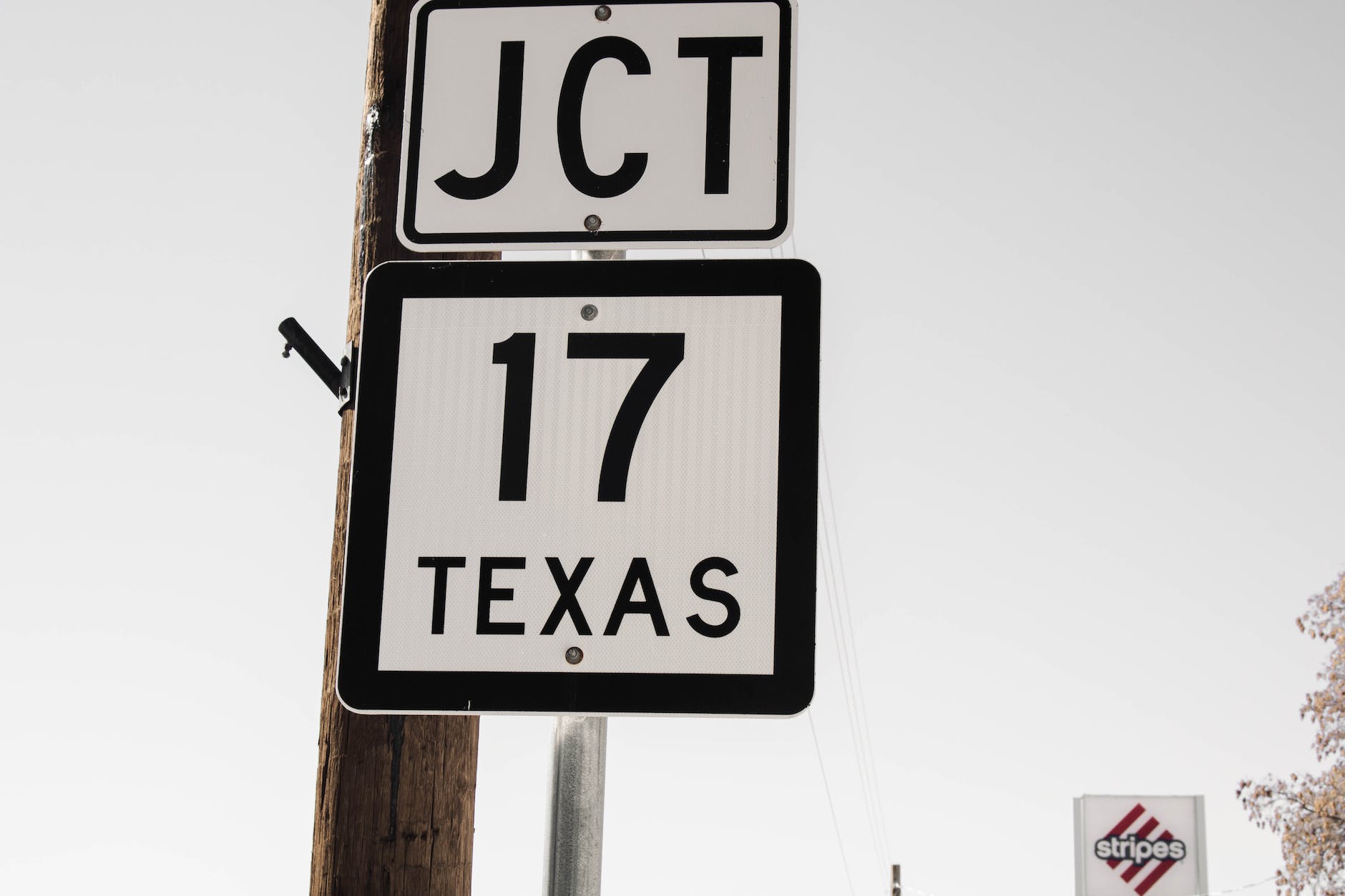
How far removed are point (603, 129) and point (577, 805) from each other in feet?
3.50

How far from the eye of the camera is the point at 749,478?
Answer: 240cm

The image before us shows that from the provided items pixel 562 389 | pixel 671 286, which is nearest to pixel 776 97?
pixel 671 286

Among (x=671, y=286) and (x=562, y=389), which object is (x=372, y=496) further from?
(x=671, y=286)

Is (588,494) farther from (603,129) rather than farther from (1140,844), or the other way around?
(1140,844)

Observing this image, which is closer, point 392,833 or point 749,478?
Result: point 749,478

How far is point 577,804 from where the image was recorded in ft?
8.30

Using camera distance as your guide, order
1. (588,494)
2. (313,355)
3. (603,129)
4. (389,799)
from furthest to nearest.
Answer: (313,355) → (389,799) → (603,129) → (588,494)

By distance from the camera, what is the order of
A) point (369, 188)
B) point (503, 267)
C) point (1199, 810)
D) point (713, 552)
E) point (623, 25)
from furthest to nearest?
point (1199, 810) < point (369, 188) < point (623, 25) < point (503, 267) < point (713, 552)

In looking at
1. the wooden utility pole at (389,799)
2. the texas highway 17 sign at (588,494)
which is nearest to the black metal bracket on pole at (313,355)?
the wooden utility pole at (389,799)

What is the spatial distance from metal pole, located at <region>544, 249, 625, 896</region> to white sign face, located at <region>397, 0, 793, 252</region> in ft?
2.51

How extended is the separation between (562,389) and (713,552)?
0.34m

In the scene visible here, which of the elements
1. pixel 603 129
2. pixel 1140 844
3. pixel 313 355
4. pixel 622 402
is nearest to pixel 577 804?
pixel 622 402

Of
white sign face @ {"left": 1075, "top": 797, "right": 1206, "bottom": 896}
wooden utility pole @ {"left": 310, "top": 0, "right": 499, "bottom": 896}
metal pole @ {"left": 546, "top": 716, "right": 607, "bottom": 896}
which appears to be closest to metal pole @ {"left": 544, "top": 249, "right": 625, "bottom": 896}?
metal pole @ {"left": 546, "top": 716, "right": 607, "bottom": 896}

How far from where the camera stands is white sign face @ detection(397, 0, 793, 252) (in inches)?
103
